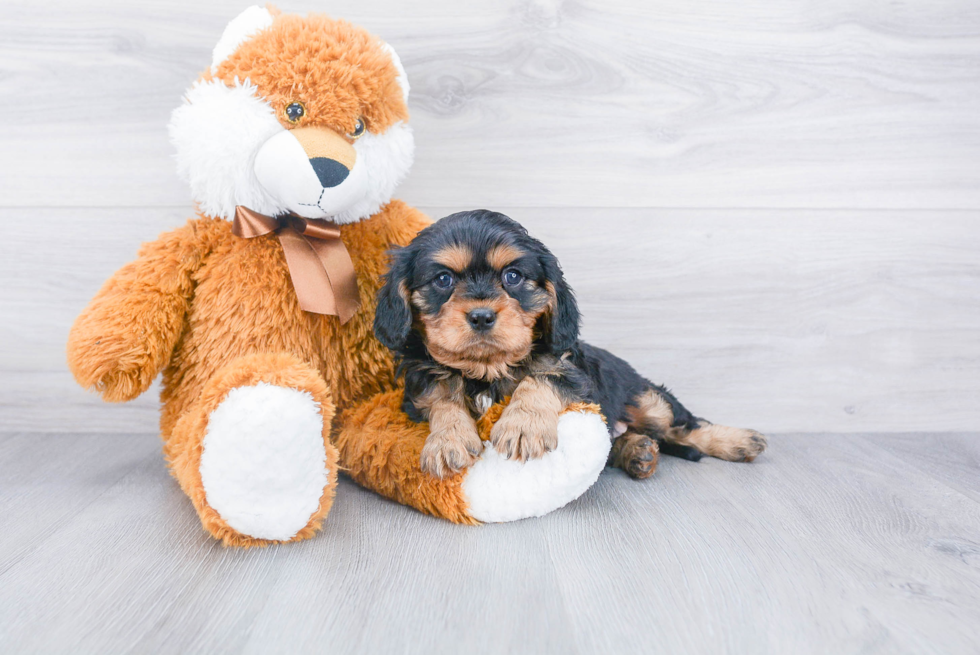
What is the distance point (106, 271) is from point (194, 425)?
1149 mm

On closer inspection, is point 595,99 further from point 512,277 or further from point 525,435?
point 525,435

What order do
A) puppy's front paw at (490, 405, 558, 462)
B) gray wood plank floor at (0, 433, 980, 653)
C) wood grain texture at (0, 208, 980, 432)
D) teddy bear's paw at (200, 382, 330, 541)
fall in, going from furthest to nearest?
1. wood grain texture at (0, 208, 980, 432)
2. puppy's front paw at (490, 405, 558, 462)
3. teddy bear's paw at (200, 382, 330, 541)
4. gray wood plank floor at (0, 433, 980, 653)

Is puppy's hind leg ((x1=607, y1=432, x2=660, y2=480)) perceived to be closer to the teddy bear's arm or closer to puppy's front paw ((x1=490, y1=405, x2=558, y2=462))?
puppy's front paw ((x1=490, y1=405, x2=558, y2=462))

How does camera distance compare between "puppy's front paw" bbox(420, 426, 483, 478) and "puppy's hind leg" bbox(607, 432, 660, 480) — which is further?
"puppy's hind leg" bbox(607, 432, 660, 480)

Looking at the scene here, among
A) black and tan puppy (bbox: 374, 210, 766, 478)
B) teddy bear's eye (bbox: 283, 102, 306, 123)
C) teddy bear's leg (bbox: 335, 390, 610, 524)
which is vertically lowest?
teddy bear's leg (bbox: 335, 390, 610, 524)

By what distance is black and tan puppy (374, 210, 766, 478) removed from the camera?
1.47 meters

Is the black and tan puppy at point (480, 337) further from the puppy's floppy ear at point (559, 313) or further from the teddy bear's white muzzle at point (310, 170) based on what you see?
the teddy bear's white muzzle at point (310, 170)

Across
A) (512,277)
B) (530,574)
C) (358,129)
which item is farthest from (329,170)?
(530,574)

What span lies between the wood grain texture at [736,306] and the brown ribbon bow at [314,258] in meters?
0.62

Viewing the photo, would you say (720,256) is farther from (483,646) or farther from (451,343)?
(483,646)

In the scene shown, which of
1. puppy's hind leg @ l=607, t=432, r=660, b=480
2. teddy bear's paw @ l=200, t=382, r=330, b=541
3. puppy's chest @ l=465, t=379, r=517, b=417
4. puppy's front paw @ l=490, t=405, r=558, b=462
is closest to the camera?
teddy bear's paw @ l=200, t=382, r=330, b=541

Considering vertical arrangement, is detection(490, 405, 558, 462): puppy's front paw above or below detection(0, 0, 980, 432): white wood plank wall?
below

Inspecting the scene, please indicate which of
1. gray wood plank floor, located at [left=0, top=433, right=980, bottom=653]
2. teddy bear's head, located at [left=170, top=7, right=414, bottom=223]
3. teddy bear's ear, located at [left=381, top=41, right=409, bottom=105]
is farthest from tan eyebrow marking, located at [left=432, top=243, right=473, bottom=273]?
gray wood plank floor, located at [left=0, top=433, right=980, bottom=653]

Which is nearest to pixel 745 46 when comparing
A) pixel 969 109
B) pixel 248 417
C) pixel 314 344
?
pixel 969 109
